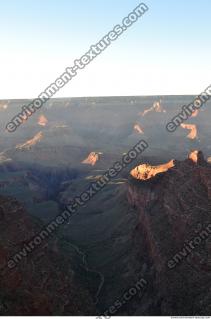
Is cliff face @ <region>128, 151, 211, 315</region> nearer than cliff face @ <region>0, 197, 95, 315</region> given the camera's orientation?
No

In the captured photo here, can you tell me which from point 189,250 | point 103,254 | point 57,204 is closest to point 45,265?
point 189,250

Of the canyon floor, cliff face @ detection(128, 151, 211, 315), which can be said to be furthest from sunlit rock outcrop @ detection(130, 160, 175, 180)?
cliff face @ detection(128, 151, 211, 315)

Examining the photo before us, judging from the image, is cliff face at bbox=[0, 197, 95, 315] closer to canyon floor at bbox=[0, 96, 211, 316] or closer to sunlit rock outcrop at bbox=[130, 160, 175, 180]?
canyon floor at bbox=[0, 96, 211, 316]

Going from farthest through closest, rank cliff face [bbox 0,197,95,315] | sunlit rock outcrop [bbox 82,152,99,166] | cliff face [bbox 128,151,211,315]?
1. sunlit rock outcrop [bbox 82,152,99,166]
2. cliff face [bbox 128,151,211,315]
3. cliff face [bbox 0,197,95,315]

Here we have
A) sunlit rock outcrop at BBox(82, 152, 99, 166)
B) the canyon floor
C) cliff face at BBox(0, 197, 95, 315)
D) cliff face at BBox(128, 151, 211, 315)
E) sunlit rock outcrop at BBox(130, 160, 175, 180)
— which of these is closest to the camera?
cliff face at BBox(0, 197, 95, 315)

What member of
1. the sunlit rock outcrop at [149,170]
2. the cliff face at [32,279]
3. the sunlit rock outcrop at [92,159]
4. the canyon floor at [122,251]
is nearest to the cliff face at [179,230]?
the canyon floor at [122,251]

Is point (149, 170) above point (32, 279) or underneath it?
above

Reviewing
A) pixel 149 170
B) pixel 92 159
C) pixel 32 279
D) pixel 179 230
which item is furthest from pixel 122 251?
pixel 92 159

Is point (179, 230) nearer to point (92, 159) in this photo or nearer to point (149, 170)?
point (149, 170)
